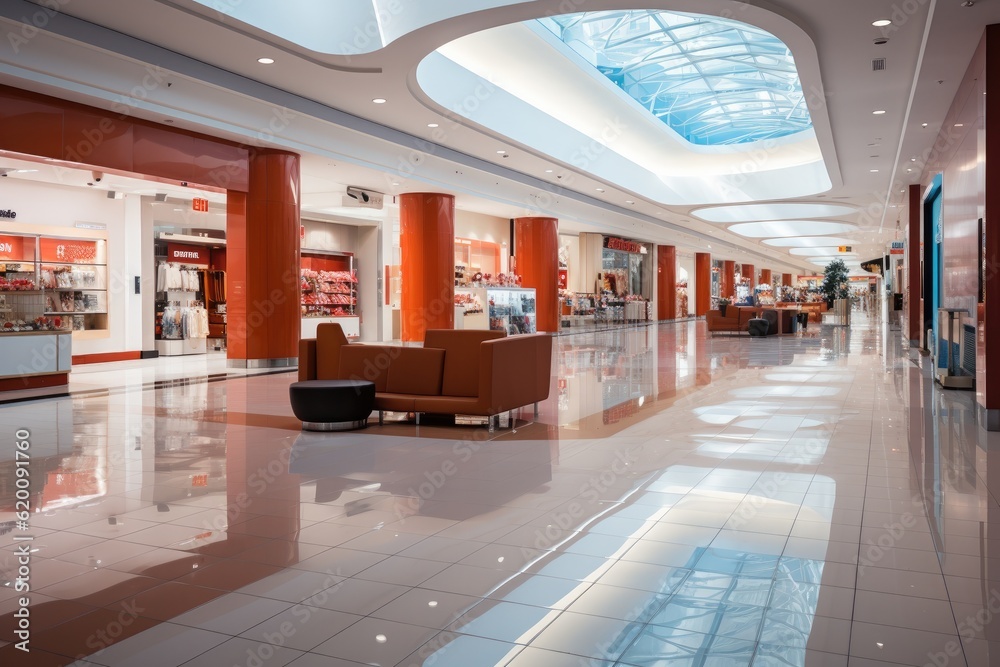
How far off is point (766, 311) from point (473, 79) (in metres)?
14.5

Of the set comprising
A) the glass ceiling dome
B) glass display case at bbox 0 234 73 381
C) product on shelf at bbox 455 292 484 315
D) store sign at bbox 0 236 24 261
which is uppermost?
the glass ceiling dome

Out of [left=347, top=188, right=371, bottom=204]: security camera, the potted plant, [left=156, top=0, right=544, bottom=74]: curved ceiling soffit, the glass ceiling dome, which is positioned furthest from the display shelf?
the potted plant

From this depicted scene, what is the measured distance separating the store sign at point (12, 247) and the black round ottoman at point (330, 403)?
9475 millimetres

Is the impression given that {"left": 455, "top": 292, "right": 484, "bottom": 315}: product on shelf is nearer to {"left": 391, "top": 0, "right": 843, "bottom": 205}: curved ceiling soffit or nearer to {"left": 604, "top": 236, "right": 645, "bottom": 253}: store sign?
{"left": 391, "top": 0, "right": 843, "bottom": 205}: curved ceiling soffit

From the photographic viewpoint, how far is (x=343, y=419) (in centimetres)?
686

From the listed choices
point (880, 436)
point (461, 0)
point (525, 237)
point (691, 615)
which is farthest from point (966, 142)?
point (525, 237)

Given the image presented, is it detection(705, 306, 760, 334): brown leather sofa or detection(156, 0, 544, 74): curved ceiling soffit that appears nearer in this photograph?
A: detection(156, 0, 544, 74): curved ceiling soffit

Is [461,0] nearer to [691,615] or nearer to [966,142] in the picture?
[966,142]

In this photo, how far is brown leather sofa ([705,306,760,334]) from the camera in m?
23.8

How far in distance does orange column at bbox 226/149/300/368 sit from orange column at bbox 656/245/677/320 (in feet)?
79.1

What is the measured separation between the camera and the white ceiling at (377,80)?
7.77 m

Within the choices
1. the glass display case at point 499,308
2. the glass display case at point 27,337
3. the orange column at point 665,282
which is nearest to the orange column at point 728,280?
the orange column at point 665,282

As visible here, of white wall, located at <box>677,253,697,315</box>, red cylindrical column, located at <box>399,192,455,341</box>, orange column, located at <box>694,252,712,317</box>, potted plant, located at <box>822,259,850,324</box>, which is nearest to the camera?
red cylindrical column, located at <box>399,192,455,341</box>

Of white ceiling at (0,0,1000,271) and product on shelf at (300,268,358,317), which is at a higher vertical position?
white ceiling at (0,0,1000,271)
